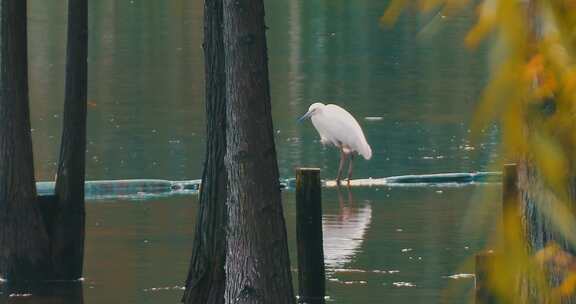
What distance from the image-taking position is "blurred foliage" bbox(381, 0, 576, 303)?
2.11 meters

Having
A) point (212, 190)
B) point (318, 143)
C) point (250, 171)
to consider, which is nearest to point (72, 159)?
point (212, 190)

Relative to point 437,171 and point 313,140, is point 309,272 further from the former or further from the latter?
point 313,140

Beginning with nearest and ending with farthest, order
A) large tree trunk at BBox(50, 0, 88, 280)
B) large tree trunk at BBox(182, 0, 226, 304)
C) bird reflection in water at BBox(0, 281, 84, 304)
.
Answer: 1. large tree trunk at BBox(182, 0, 226, 304)
2. bird reflection in water at BBox(0, 281, 84, 304)
3. large tree trunk at BBox(50, 0, 88, 280)

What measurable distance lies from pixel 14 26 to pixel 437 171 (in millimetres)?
9813

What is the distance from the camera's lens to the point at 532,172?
3439 millimetres

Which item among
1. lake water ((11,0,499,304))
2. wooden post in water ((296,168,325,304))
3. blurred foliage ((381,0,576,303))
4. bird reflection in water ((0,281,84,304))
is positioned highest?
blurred foliage ((381,0,576,303))

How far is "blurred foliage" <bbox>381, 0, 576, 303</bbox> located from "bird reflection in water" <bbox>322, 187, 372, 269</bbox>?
476 inches

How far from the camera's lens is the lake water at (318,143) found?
13500mm

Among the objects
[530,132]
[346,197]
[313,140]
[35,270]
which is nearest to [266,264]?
[35,270]

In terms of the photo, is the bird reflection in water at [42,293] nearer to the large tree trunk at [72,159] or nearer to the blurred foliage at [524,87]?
the large tree trunk at [72,159]

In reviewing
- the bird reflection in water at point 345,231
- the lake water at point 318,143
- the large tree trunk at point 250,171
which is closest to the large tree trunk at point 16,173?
the lake water at point 318,143

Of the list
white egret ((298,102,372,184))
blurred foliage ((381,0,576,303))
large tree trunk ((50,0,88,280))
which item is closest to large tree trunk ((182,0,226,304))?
large tree trunk ((50,0,88,280))

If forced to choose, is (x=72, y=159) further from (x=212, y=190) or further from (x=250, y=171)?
(x=250, y=171)

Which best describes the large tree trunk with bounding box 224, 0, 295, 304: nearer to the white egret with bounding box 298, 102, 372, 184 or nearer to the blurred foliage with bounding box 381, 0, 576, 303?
the blurred foliage with bounding box 381, 0, 576, 303
